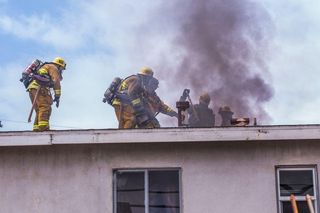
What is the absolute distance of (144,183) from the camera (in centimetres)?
910

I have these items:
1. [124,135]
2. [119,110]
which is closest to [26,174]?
[124,135]

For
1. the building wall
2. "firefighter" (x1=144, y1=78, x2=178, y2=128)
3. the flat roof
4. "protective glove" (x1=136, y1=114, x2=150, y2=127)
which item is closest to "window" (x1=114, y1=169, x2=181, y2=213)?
the building wall

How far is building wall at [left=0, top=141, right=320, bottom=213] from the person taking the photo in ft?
29.3

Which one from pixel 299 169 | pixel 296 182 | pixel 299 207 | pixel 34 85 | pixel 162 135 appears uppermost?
pixel 34 85

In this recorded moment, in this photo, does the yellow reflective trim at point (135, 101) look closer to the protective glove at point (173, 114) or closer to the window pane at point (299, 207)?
the protective glove at point (173, 114)

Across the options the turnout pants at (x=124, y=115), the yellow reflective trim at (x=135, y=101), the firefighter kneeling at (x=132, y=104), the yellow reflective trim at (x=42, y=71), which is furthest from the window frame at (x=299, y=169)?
the yellow reflective trim at (x=42, y=71)

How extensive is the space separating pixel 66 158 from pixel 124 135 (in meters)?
0.94

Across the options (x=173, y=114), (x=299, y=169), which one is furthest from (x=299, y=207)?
(x=173, y=114)

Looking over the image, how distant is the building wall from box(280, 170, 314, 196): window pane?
144 mm

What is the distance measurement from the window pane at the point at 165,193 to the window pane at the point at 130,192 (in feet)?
0.46

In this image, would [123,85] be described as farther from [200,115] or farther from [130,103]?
[200,115]

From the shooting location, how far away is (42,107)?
13.0 meters

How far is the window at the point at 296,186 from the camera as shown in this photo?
8844 millimetres

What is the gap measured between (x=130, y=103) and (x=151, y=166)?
4.27m
